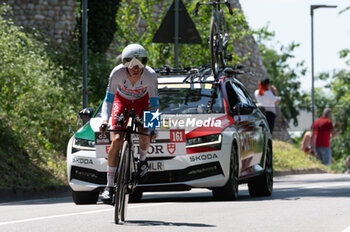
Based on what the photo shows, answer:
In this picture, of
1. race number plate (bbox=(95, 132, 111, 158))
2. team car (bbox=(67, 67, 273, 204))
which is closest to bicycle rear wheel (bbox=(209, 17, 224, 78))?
team car (bbox=(67, 67, 273, 204))

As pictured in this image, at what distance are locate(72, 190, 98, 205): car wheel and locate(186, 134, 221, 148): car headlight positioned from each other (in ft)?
5.00

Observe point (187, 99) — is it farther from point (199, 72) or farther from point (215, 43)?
point (215, 43)

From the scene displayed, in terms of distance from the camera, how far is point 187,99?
13352 mm

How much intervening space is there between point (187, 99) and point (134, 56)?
3646mm

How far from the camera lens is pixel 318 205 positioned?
39.5 feet

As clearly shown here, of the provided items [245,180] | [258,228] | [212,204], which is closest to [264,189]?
[245,180]

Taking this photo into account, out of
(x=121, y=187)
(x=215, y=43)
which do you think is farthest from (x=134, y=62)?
(x=215, y=43)

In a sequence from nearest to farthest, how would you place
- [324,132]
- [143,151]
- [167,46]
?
1. [143,151]
2. [324,132]
3. [167,46]

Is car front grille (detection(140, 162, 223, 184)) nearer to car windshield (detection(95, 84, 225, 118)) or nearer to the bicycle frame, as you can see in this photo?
car windshield (detection(95, 84, 225, 118))

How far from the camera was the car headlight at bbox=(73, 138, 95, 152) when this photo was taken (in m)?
12.2

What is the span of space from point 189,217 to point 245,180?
11.2ft

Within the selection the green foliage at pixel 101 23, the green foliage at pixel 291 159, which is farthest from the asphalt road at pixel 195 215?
the green foliage at pixel 101 23

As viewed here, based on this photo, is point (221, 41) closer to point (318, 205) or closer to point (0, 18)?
point (318, 205)

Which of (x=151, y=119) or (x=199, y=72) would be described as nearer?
(x=151, y=119)
